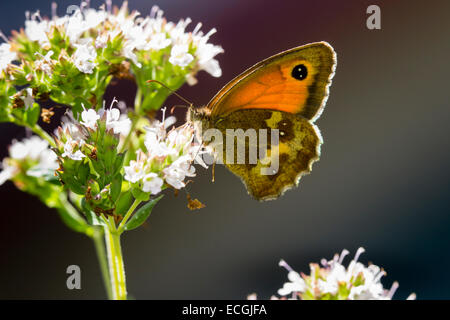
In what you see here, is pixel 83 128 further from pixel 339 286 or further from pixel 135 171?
pixel 339 286

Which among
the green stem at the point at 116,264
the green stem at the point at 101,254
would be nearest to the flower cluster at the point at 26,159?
the green stem at the point at 101,254

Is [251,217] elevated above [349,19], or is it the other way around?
[349,19]

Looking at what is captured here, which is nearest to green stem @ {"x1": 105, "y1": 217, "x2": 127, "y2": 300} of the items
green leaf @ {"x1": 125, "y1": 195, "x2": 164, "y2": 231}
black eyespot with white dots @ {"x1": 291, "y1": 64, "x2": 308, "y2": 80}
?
green leaf @ {"x1": 125, "y1": 195, "x2": 164, "y2": 231}

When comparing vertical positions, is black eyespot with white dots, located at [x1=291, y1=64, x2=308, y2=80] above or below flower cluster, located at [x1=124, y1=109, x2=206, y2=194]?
above

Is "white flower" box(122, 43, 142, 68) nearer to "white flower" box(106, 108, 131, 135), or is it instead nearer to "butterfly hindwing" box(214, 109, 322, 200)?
"white flower" box(106, 108, 131, 135)

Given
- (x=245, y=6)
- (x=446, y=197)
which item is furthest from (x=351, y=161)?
(x=245, y=6)
